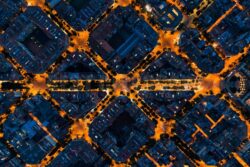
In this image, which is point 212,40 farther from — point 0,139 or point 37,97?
point 0,139

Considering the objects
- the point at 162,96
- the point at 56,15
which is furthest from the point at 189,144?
the point at 56,15

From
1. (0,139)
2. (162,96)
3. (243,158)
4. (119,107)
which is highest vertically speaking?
(0,139)

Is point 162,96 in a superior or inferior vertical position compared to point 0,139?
inferior

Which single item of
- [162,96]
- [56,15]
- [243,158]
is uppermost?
[56,15]

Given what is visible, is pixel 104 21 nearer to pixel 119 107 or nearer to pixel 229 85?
pixel 119 107

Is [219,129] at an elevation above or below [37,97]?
below

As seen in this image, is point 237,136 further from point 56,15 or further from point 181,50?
point 56,15

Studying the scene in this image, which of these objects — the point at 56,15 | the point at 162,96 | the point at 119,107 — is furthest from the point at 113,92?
the point at 56,15

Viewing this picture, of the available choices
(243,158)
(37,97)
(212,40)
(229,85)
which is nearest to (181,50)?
(212,40)
